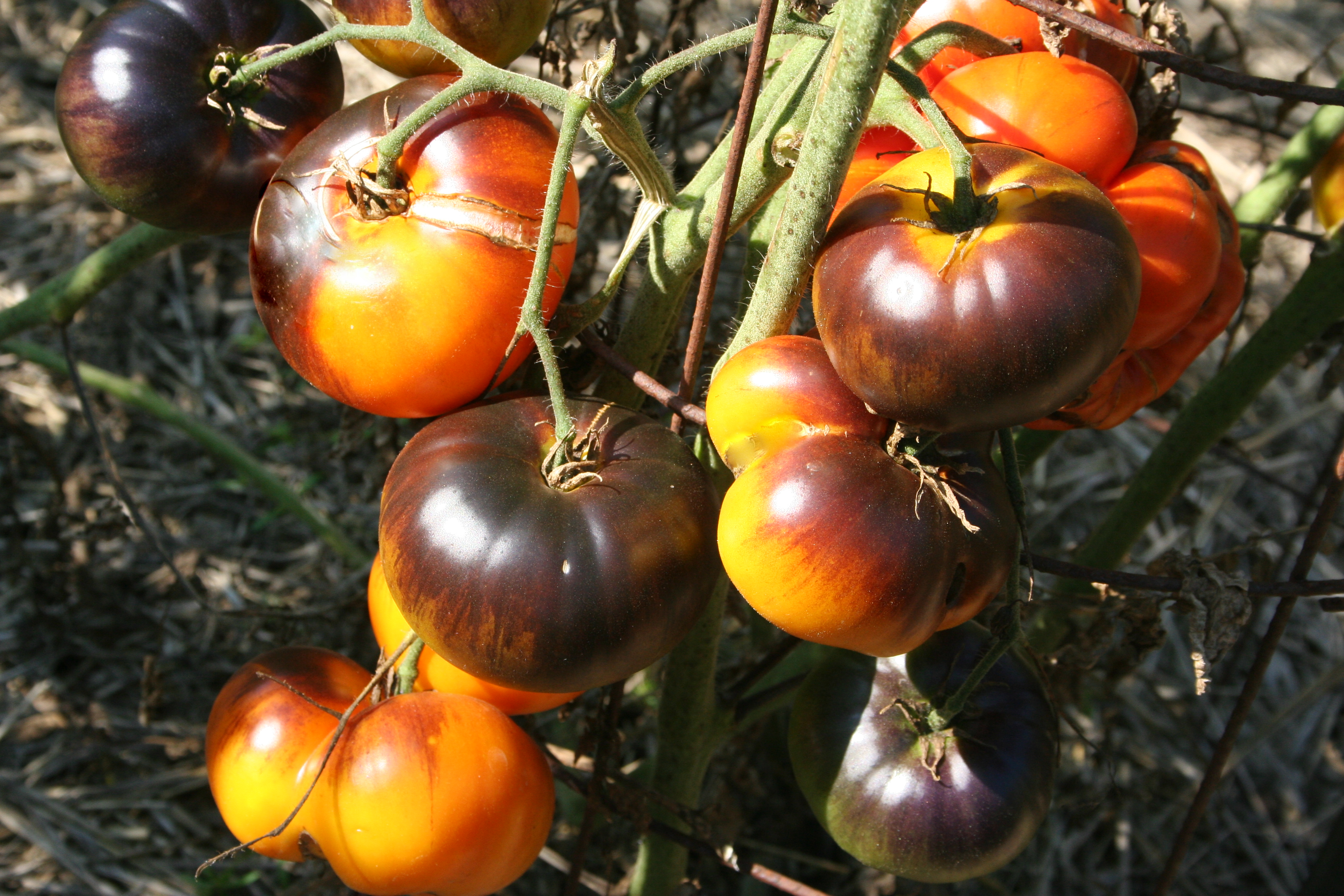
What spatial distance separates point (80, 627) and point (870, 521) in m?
1.73

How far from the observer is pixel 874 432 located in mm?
814

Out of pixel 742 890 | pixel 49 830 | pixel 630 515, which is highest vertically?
pixel 630 515

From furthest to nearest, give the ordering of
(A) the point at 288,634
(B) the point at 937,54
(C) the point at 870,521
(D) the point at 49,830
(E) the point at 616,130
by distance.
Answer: (D) the point at 49,830 → (A) the point at 288,634 → (B) the point at 937,54 → (E) the point at 616,130 → (C) the point at 870,521

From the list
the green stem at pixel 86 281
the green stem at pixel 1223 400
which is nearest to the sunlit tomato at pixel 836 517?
the green stem at pixel 1223 400

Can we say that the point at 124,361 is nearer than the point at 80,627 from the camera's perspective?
No

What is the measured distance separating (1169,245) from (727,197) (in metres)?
0.39

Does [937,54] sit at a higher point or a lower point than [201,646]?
higher

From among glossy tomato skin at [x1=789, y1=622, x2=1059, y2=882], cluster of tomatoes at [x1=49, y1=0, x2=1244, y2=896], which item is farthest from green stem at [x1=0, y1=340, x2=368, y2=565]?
glossy tomato skin at [x1=789, y1=622, x2=1059, y2=882]

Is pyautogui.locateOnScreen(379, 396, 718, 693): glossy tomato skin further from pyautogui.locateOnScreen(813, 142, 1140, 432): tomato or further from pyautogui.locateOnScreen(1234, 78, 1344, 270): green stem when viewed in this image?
pyautogui.locateOnScreen(1234, 78, 1344, 270): green stem

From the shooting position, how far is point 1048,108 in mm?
879

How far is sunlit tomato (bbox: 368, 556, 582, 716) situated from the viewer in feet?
3.27

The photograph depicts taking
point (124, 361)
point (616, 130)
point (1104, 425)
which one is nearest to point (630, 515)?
point (616, 130)

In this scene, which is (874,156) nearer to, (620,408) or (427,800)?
(620,408)

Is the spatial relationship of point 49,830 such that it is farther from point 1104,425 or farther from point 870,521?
point 1104,425
